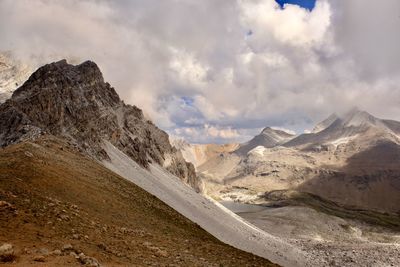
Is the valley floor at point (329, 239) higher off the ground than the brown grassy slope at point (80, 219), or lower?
higher

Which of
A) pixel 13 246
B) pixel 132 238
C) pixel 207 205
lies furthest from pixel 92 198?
pixel 207 205

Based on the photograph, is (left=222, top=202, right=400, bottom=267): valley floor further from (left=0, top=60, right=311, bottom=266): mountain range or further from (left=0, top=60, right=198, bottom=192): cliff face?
(left=0, top=60, right=198, bottom=192): cliff face

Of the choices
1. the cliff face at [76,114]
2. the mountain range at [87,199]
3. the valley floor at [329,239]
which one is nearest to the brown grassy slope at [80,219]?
the mountain range at [87,199]

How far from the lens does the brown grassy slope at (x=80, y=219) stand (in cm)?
2267

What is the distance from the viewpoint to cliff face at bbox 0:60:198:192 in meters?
66.4

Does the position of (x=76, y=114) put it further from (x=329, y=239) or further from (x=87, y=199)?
(x=329, y=239)

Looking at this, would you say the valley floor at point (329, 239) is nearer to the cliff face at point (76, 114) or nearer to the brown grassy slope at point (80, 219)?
the cliff face at point (76, 114)

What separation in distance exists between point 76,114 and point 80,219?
52931 millimetres

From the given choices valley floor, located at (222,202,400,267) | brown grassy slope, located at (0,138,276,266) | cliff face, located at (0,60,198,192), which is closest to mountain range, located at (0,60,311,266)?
brown grassy slope, located at (0,138,276,266)

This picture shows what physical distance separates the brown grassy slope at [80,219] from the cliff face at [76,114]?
17.2 meters

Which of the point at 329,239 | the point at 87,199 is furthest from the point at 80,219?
the point at 329,239

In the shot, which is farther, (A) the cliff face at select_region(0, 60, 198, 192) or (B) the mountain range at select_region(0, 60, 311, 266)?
(A) the cliff face at select_region(0, 60, 198, 192)

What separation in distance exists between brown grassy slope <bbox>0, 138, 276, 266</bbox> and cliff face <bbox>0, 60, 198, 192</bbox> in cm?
1717

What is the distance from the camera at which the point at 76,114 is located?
78.9 m
